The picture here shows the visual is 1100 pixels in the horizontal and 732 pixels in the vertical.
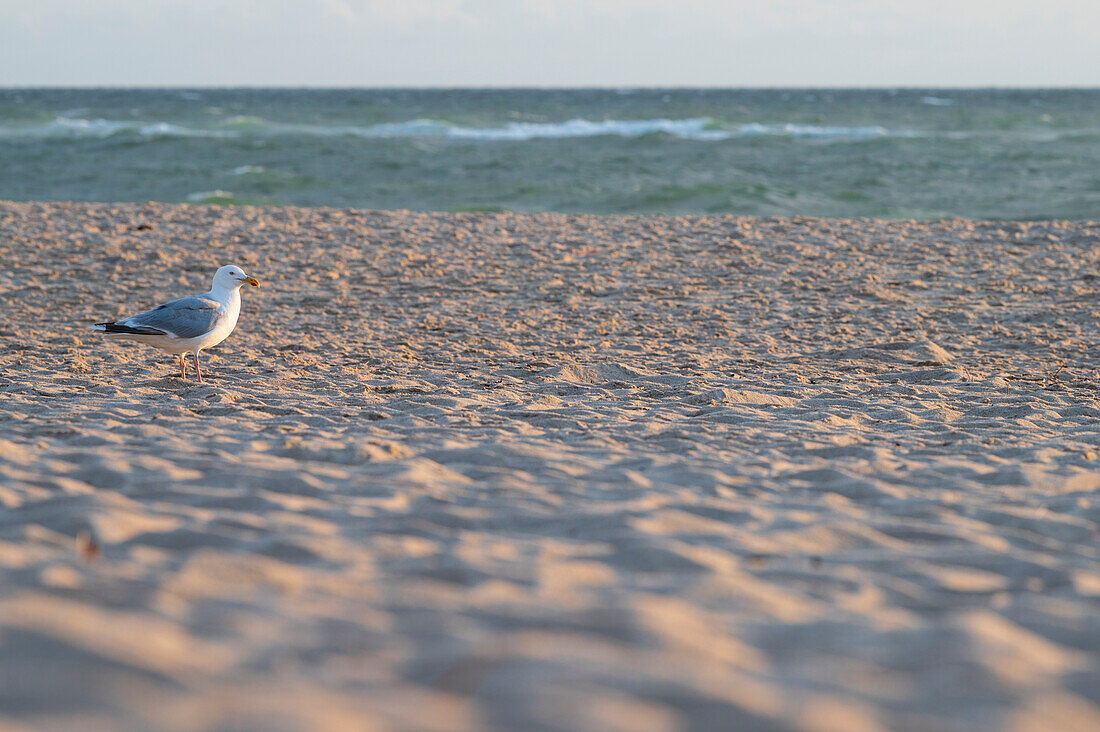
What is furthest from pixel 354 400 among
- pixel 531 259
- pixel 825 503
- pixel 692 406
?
pixel 531 259

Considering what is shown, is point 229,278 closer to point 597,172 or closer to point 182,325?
point 182,325

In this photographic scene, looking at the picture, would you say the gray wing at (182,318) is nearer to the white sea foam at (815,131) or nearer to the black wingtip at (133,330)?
the black wingtip at (133,330)

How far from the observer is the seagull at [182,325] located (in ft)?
18.3

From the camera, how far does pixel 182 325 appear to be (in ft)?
18.6

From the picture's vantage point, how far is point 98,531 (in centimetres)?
297

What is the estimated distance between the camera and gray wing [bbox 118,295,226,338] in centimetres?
561

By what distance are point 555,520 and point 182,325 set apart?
3273mm

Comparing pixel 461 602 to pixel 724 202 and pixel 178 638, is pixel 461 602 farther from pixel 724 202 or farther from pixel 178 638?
pixel 724 202

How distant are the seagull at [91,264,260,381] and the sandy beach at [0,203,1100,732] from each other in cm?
29

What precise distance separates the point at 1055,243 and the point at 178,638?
Answer: 10.8 metres

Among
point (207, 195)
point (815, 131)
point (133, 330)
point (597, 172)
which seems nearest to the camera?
point (133, 330)

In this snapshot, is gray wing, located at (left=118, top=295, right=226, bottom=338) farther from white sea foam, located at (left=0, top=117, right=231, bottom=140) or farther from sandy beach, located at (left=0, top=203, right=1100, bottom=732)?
white sea foam, located at (left=0, top=117, right=231, bottom=140)

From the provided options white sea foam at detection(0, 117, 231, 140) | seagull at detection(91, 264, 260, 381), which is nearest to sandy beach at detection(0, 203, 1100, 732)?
seagull at detection(91, 264, 260, 381)

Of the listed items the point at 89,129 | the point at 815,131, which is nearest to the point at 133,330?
the point at 815,131
